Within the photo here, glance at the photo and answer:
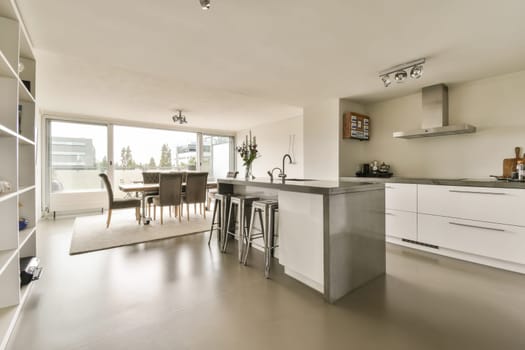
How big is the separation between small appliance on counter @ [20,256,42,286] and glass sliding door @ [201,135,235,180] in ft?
18.2

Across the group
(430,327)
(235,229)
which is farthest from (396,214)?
(235,229)

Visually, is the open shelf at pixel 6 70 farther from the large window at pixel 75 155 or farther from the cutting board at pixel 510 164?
the large window at pixel 75 155

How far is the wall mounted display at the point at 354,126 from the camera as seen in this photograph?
3957 mm

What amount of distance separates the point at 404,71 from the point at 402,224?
1961 mm

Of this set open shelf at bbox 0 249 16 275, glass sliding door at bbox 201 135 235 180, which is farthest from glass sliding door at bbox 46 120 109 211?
open shelf at bbox 0 249 16 275

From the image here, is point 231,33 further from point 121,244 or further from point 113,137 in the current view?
point 113,137

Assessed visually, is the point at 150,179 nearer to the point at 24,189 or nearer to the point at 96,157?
the point at 96,157

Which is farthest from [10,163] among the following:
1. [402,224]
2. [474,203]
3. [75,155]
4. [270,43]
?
[75,155]

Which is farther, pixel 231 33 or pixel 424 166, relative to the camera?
pixel 424 166

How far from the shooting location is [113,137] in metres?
5.97

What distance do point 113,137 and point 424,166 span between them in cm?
678

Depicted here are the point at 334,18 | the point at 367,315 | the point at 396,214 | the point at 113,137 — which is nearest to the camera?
the point at 367,315

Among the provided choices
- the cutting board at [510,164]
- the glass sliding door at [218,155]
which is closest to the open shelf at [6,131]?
the cutting board at [510,164]

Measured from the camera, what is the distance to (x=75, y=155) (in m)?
5.61
